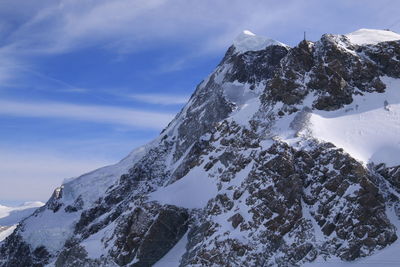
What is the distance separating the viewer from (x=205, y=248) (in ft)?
155

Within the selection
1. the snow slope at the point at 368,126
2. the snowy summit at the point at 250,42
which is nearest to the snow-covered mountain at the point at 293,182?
the snow slope at the point at 368,126

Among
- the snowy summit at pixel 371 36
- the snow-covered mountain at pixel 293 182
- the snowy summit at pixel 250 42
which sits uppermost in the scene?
the snowy summit at pixel 250 42

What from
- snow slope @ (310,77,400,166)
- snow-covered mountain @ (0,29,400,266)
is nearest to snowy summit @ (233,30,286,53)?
snow-covered mountain @ (0,29,400,266)

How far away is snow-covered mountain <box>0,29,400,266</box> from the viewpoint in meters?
42.4

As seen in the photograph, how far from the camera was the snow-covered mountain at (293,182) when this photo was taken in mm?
42438

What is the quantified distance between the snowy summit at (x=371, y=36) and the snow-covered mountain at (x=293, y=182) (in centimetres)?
16

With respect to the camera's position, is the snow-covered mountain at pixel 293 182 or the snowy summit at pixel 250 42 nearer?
the snow-covered mountain at pixel 293 182

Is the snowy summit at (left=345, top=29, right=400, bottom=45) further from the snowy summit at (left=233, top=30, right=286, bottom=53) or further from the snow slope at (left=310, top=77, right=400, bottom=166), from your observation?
the snowy summit at (left=233, top=30, right=286, bottom=53)

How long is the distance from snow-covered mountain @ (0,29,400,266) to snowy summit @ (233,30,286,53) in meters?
28.0

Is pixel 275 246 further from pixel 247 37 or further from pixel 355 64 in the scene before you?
pixel 247 37

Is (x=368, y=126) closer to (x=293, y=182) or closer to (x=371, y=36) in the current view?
(x=293, y=182)

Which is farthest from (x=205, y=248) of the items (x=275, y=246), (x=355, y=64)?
(x=355, y=64)

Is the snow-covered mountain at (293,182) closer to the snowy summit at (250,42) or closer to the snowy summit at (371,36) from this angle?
the snowy summit at (371,36)

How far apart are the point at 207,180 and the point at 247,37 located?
172 feet
